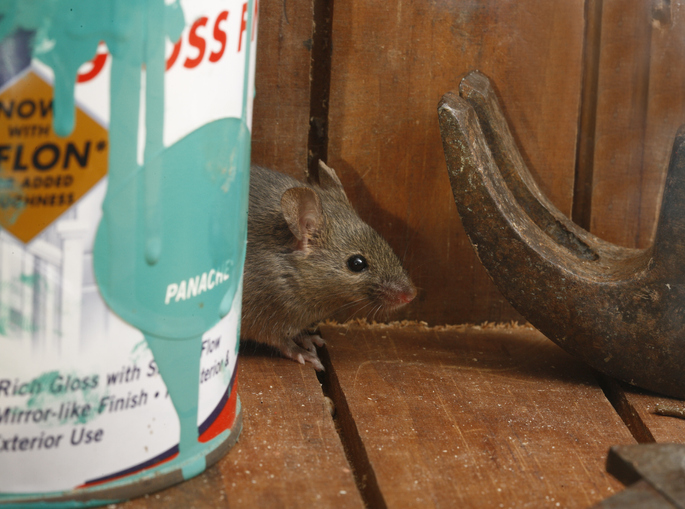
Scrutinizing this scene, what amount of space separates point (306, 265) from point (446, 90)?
55cm

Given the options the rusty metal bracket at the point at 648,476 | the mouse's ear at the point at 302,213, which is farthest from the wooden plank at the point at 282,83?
the rusty metal bracket at the point at 648,476

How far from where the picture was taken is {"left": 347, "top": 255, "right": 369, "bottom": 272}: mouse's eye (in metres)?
1.90

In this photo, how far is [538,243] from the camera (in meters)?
1.62

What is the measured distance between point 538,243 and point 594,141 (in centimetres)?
49

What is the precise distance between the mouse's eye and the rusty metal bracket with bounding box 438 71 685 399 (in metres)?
0.38

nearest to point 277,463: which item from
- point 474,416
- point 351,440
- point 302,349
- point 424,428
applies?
point 351,440

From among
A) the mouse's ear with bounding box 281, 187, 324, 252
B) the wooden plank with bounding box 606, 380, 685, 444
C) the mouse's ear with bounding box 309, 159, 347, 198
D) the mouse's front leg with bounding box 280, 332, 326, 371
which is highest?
the mouse's ear with bounding box 309, 159, 347, 198

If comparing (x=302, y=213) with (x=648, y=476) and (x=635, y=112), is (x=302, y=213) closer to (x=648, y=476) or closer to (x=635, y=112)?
(x=635, y=112)

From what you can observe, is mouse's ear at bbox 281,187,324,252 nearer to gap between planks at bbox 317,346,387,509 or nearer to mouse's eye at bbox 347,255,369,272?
mouse's eye at bbox 347,255,369,272

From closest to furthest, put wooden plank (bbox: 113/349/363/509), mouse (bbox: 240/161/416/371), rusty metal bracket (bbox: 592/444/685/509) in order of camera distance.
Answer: rusty metal bracket (bbox: 592/444/685/509) → wooden plank (bbox: 113/349/363/509) → mouse (bbox: 240/161/416/371)

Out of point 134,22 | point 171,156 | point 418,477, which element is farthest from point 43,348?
point 418,477

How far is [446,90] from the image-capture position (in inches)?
73.4

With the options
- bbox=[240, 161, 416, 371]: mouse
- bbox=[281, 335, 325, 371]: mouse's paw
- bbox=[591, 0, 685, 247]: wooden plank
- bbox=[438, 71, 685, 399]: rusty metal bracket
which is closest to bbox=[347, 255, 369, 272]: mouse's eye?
bbox=[240, 161, 416, 371]: mouse

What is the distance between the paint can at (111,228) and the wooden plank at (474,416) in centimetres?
41
